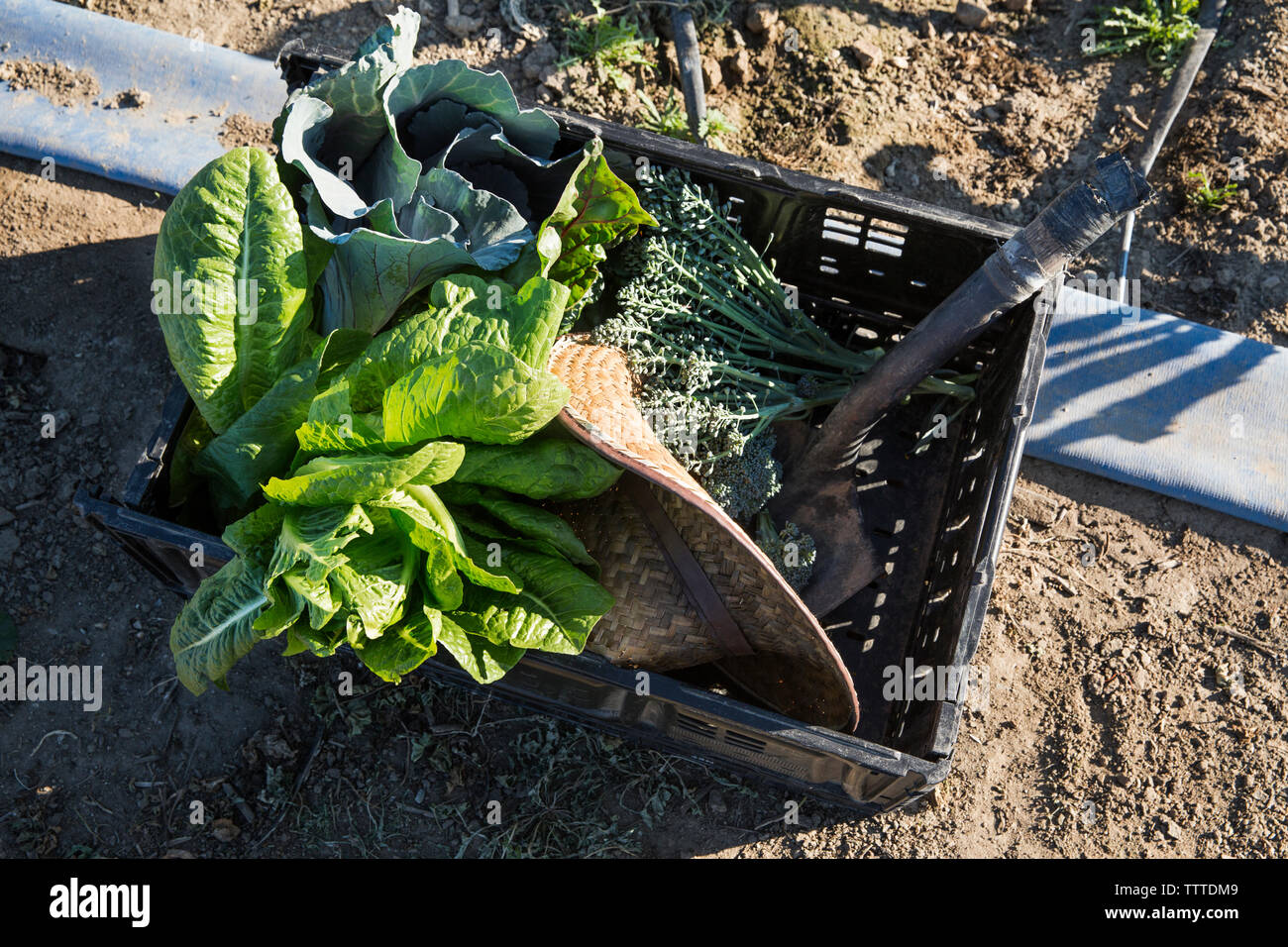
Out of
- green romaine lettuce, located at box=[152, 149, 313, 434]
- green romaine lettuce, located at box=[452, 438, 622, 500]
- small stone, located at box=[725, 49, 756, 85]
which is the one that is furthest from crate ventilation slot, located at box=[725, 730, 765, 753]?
small stone, located at box=[725, 49, 756, 85]

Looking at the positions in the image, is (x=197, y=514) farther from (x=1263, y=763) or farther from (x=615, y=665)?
(x=1263, y=763)

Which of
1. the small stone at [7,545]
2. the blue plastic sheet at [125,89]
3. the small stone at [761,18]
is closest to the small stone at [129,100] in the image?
the blue plastic sheet at [125,89]

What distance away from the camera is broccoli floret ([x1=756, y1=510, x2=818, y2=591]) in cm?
249

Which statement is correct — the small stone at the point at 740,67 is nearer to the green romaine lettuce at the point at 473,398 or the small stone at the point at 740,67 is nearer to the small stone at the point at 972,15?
the small stone at the point at 972,15

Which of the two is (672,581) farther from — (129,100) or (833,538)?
(129,100)

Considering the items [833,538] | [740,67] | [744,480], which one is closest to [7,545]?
[744,480]

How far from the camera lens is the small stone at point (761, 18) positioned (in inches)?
136

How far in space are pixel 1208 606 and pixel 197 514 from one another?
2.93m

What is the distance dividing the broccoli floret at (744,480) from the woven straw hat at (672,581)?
187 millimetres

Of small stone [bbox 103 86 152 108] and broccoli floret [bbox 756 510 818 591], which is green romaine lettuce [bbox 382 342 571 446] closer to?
broccoli floret [bbox 756 510 818 591]

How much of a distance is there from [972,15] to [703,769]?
2.82 m

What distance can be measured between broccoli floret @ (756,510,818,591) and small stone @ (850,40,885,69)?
73.8 inches

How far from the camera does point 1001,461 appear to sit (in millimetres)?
2275

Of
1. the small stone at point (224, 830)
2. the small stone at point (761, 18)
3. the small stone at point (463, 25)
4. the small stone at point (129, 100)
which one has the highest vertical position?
the small stone at point (463, 25)
